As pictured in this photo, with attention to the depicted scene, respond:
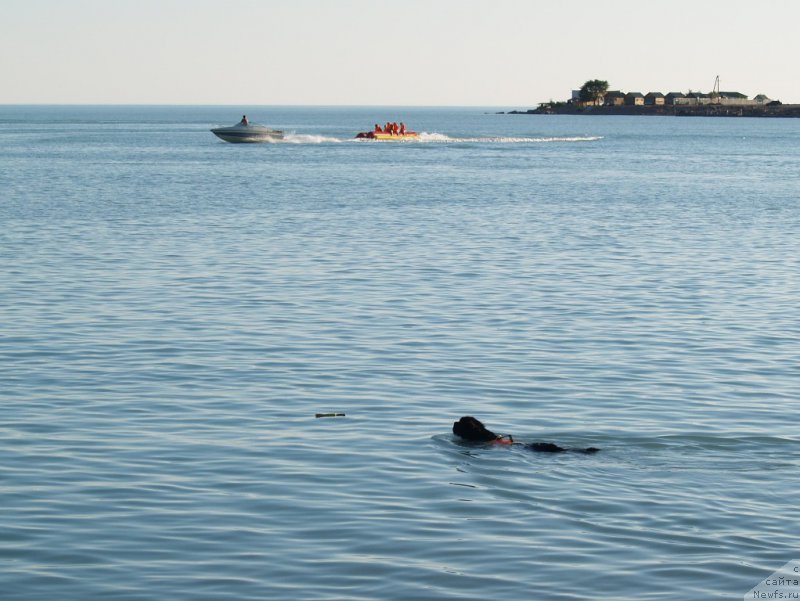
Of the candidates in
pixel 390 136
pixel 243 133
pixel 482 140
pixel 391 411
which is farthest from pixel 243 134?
pixel 391 411

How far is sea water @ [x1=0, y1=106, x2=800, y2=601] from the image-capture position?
12680 millimetres

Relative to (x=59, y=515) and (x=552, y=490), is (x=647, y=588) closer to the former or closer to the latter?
(x=552, y=490)

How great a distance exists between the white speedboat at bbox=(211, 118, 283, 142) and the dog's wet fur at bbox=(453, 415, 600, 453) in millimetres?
110301

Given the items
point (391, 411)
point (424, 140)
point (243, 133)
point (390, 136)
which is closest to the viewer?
point (391, 411)

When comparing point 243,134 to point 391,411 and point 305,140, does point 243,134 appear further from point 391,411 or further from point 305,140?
point 391,411

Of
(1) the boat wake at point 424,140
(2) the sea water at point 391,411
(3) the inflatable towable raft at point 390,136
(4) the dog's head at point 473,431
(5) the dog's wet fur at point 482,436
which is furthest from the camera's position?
(1) the boat wake at point 424,140

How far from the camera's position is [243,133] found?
126688mm

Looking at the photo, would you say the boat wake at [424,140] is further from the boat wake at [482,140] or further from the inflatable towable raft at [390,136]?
the inflatable towable raft at [390,136]

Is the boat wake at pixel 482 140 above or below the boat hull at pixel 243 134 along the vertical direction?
below

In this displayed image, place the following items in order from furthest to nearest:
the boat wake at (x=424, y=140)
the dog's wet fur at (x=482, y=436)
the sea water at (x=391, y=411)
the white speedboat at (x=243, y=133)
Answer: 1. the boat wake at (x=424, y=140)
2. the white speedboat at (x=243, y=133)
3. the dog's wet fur at (x=482, y=436)
4. the sea water at (x=391, y=411)

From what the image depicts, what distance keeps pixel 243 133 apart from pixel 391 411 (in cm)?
11014

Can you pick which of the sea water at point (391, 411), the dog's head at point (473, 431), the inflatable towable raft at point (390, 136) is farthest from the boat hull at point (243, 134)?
the dog's head at point (473, 431)

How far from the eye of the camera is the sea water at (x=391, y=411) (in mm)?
12680

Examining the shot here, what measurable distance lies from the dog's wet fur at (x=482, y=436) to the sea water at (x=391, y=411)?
152mm
